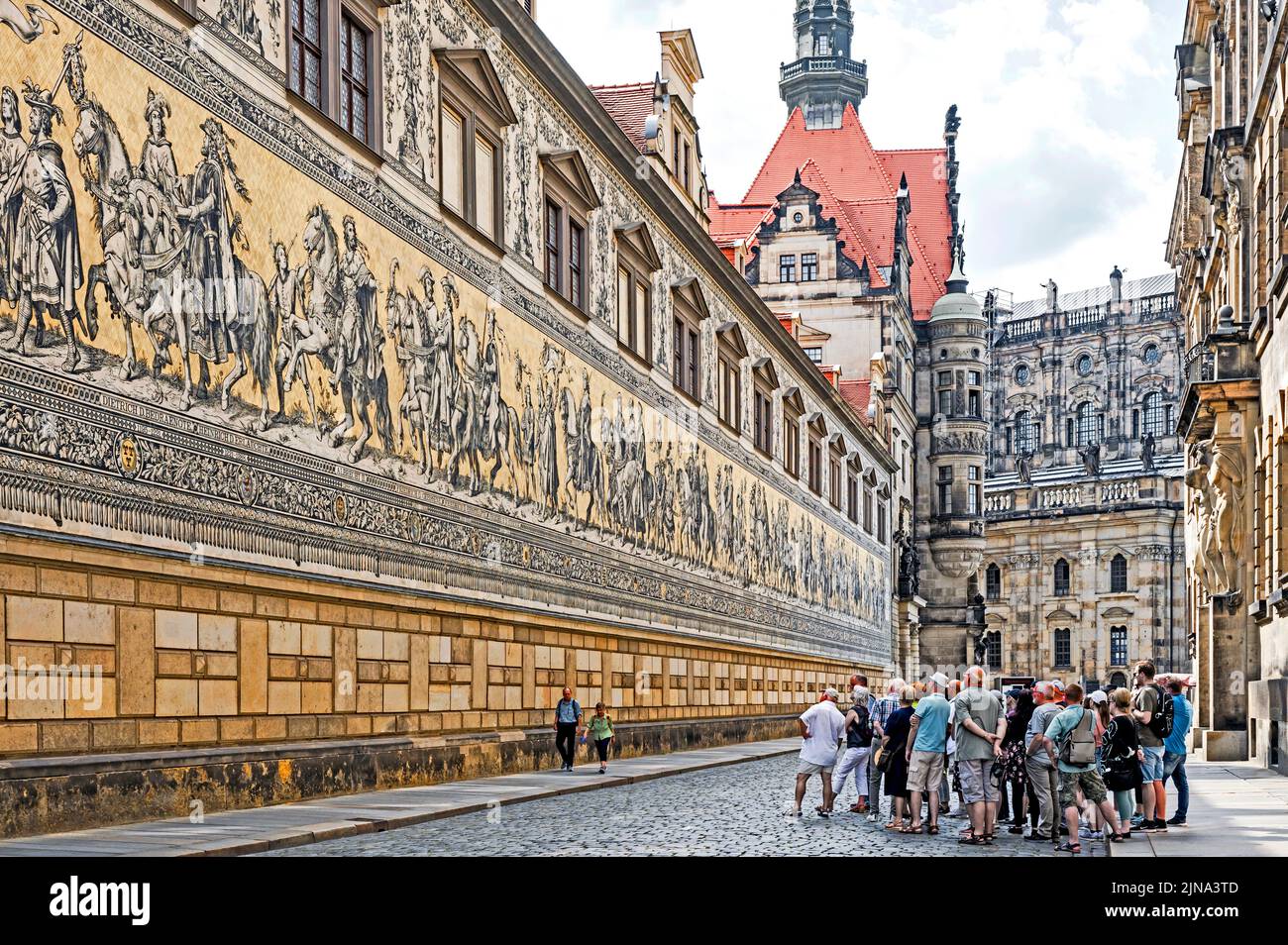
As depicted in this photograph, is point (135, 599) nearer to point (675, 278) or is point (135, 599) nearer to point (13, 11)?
point (13, 11)

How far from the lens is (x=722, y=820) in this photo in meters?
15.4

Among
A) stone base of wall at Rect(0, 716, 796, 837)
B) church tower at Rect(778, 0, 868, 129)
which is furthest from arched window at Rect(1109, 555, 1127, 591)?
stone base of wall at Rect(0, 716, 796, 837)

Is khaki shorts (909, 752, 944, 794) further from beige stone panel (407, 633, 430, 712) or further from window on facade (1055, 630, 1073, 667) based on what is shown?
window on facade (1055, 630, 1073, 667)

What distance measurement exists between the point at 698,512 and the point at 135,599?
20.3 meters

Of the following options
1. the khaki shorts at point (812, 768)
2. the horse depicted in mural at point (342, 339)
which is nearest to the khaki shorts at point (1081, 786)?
the khaki shorts at point (812, 768)

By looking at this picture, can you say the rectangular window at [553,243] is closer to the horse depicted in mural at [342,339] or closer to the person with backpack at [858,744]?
the horse depicted in mural at [342,339]

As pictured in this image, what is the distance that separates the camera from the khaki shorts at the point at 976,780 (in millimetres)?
13336

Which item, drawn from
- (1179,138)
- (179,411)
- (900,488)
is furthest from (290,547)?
(900,488)

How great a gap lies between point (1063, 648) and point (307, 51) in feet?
218

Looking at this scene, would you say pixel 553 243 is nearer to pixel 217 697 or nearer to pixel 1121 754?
pixel 217 697

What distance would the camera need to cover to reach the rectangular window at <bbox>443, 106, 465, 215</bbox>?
66.4 ft

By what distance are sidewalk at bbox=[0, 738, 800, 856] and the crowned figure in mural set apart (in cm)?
345

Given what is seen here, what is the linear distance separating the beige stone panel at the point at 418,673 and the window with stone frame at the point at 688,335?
13482 millimetres

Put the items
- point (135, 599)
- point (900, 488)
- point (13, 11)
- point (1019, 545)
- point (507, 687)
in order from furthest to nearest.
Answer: point (1019, 545)
point (900, 488)
point (507, 687)
point (135, 599)
point (13, 11)
